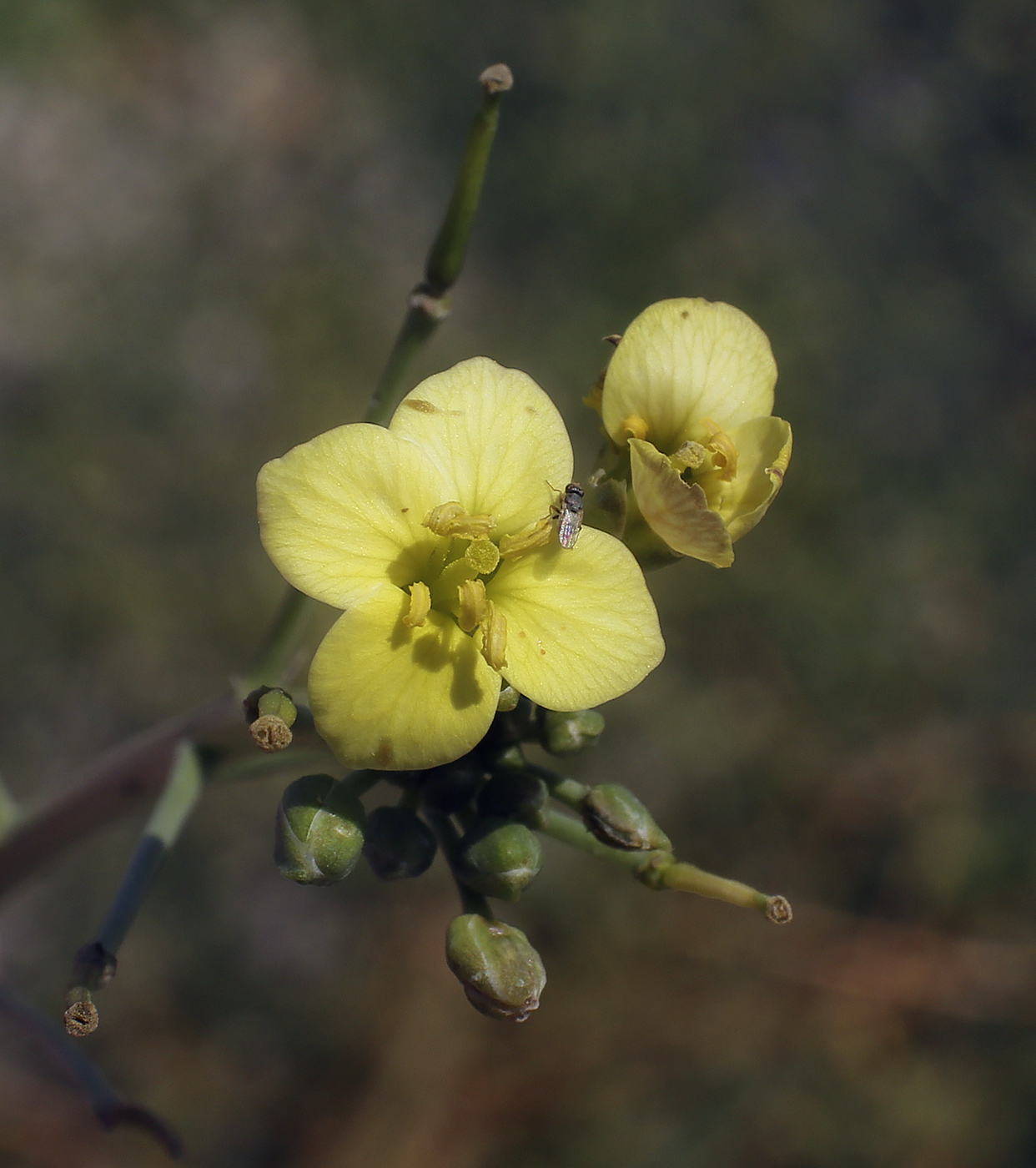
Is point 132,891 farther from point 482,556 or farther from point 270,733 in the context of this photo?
point 482,556

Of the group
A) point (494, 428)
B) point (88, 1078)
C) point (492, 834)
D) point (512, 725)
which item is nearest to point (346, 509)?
point (494, 428)

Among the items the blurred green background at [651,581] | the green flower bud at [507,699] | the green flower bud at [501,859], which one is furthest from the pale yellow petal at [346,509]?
the blurred green background at [651,581]

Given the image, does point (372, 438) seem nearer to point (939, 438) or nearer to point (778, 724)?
point (778, 724)

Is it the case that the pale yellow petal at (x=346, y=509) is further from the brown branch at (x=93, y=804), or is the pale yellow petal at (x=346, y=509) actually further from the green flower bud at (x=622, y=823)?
the brown branch at (x=93, y=804)

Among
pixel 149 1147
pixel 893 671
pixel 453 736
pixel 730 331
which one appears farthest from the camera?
pixel 893 671

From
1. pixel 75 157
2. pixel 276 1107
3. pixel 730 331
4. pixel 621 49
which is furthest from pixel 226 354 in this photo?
pixel 730 331

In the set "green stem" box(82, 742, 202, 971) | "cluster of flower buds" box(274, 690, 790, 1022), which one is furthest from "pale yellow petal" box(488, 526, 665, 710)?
"green stem" box(82, 742, 202, 971)
